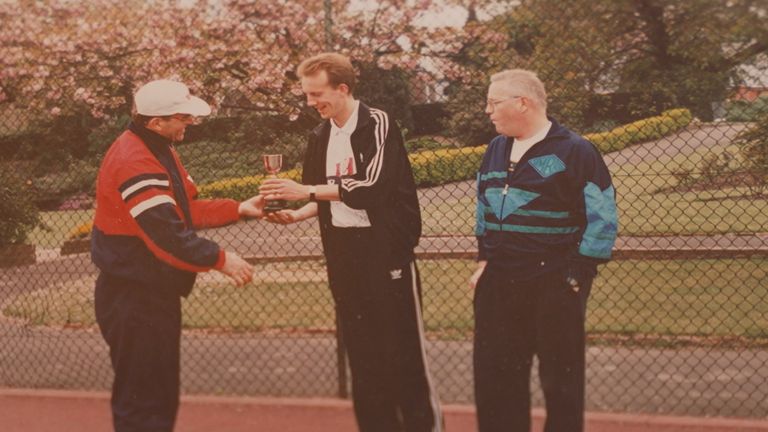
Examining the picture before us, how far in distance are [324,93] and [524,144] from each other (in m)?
0.85

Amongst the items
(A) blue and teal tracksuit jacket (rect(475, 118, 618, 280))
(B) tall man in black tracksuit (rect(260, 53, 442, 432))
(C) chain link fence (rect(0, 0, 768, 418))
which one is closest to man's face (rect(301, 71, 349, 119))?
(B) tall man in black tracksuit (rect(260, 53, 442, 432))

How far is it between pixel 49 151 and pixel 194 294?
2868mm

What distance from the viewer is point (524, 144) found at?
382 cm

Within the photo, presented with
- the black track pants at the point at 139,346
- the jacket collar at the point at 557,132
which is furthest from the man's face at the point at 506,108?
the black track pants at the point at 139,346

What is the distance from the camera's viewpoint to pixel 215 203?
168 inches

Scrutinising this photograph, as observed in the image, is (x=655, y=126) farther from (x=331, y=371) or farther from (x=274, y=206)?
(x=274, y=206)

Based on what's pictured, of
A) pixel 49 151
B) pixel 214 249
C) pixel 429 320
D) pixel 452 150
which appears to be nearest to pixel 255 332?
pixel 429 320

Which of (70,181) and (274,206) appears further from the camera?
(70,181)

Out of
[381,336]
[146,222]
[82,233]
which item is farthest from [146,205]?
[82,233]

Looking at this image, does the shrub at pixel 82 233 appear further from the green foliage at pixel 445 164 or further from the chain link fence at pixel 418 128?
the green foliage at pixel 445 164

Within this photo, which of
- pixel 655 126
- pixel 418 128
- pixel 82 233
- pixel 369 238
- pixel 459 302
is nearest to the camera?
pixel 369 238

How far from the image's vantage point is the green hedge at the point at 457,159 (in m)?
6.71

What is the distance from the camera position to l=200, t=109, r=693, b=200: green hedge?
6715 millimetres

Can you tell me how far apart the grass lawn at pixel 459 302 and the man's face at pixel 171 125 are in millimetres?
3934
